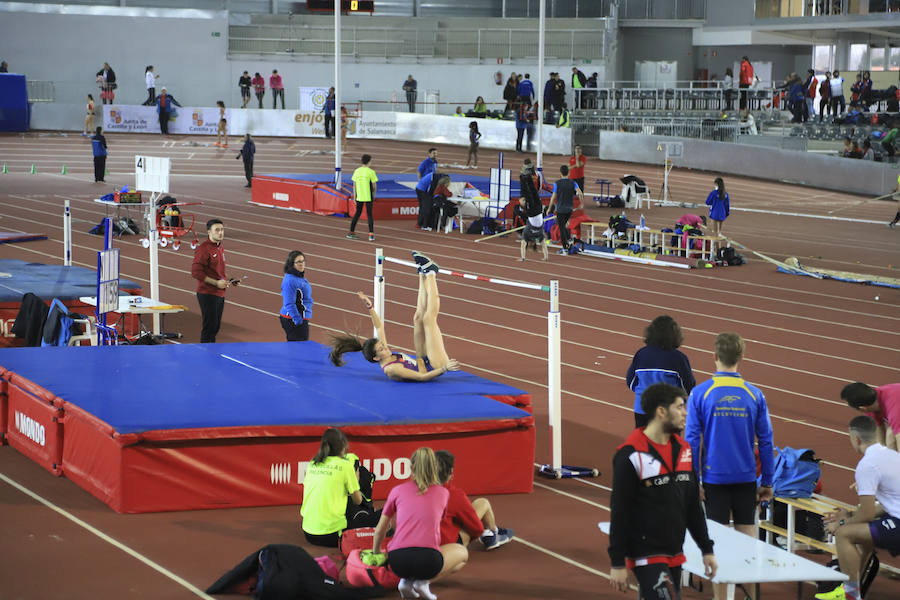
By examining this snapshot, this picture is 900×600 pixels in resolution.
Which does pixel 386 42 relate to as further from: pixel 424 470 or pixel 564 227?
pixel 424 470

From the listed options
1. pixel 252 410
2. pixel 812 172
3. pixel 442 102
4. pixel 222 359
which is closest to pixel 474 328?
pixel 222 359

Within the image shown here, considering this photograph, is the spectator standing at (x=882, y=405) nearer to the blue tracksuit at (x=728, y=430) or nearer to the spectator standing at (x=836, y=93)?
the blue tracksuit at (x=728, y=430)

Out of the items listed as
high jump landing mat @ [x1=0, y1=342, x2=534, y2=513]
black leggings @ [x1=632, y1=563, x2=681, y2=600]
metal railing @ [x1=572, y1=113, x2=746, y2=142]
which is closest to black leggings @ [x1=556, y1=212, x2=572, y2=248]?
high jump landing mat @ [x1=0, y1=342, x2=534, y2=513]

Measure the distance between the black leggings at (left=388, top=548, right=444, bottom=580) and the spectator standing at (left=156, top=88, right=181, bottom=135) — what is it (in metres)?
38.8

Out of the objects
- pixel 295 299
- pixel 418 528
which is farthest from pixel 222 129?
pixel 418 528

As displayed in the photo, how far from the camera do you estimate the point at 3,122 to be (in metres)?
43.2

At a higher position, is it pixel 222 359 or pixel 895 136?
pixel 895 136

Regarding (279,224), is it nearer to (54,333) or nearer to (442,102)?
(54,333)

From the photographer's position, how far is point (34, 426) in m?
9.45

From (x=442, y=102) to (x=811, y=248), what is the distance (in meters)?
25.2

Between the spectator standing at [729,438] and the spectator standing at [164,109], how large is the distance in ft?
129

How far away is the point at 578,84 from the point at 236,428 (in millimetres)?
35526

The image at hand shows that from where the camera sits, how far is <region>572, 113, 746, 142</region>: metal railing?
39.2m

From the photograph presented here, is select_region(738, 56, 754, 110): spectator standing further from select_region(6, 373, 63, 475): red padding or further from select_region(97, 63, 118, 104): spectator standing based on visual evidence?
select_region(6, 373, 63, 475): red padding
